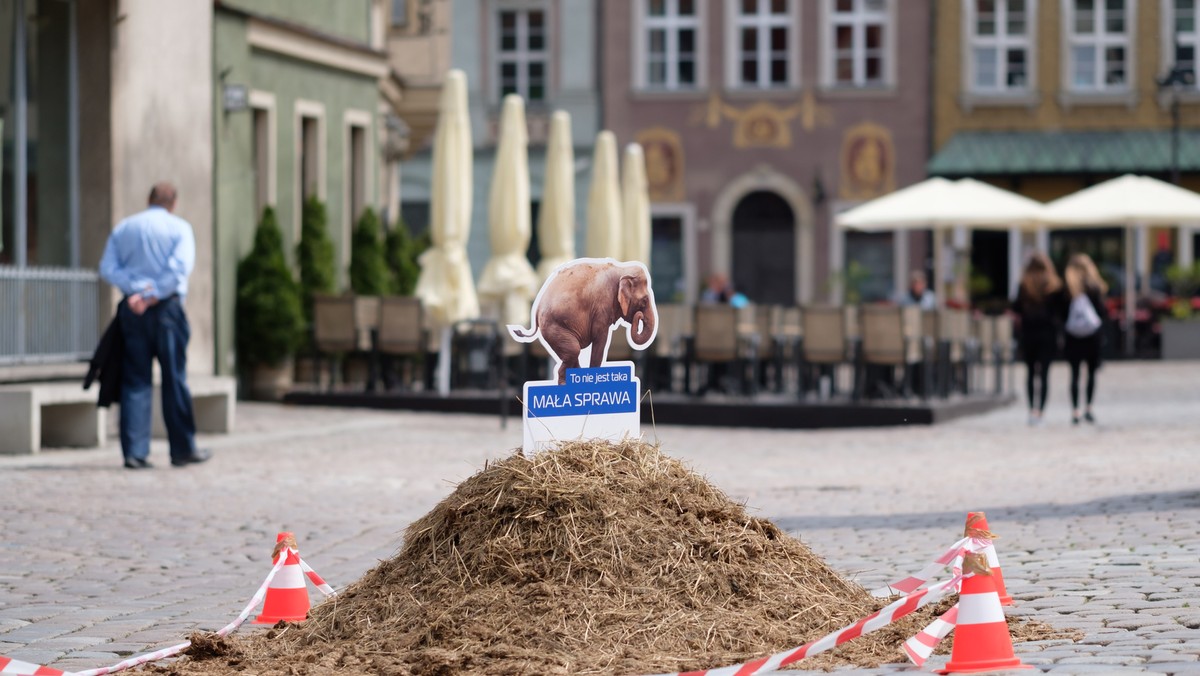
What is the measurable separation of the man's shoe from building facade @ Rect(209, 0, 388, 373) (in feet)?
23.7

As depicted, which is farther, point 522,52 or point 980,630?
point 522,52

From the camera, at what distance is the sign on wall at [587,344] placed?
6.74 meters

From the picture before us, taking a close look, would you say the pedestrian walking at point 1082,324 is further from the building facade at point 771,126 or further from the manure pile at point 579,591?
the building facade at point 771,126

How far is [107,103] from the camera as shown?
18094mm

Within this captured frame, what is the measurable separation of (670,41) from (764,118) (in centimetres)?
253

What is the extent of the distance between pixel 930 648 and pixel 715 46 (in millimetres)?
36515

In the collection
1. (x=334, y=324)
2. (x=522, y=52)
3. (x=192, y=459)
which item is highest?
(x=522, y=52)

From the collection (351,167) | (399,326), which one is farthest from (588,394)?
(351,167)

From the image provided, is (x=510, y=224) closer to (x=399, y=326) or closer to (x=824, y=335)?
(x=399, y=326)

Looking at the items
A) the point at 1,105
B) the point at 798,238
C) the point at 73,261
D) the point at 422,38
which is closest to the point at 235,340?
the point at 73,261

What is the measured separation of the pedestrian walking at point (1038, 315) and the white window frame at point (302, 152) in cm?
830

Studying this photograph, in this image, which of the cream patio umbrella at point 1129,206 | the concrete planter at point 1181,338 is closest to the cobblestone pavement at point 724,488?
the cream patio umbrella at point 1129,206

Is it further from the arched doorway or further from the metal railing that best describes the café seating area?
the arched doorway

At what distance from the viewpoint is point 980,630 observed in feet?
18.0
